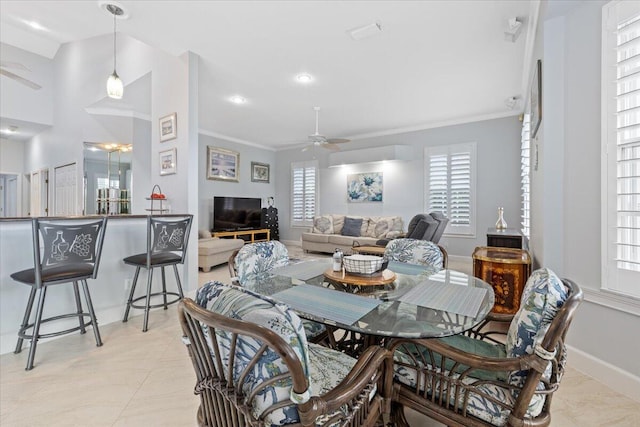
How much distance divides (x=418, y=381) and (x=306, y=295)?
0.58 m

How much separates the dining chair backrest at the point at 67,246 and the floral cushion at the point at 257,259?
119cm

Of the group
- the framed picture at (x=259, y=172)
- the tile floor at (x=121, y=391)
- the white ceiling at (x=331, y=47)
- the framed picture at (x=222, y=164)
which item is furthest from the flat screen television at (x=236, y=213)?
the tile floor at (x=121, y=391)

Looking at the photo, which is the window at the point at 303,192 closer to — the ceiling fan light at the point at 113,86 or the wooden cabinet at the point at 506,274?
the ceiling fan light at the point at 113,86

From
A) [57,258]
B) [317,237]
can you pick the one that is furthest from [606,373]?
[317,237]

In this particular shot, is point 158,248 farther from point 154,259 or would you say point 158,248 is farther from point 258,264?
point 258,264

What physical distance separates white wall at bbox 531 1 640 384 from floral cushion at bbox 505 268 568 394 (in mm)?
1295

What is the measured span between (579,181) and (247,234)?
6476 millimetres

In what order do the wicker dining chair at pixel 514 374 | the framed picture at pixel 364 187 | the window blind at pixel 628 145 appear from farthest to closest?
the framed picture at pixel 364 187
the window blind at pixel 628 145
the wicker dining chair at pixel 514 374

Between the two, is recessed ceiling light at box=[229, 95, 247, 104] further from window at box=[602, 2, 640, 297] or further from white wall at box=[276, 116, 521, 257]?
window at box=[602, 2, 640, 297]

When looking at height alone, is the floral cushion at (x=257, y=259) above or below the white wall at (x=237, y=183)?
below

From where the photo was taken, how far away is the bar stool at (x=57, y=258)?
1.92 m

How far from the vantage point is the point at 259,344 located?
711 millimetres

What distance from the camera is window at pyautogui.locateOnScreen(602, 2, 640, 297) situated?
164 centimetres

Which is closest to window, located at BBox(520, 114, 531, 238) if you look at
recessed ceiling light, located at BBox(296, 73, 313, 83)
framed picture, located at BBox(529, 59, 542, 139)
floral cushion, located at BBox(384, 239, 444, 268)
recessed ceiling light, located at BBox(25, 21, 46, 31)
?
framed picture, located at BBox(529, 59, 542, 139)
